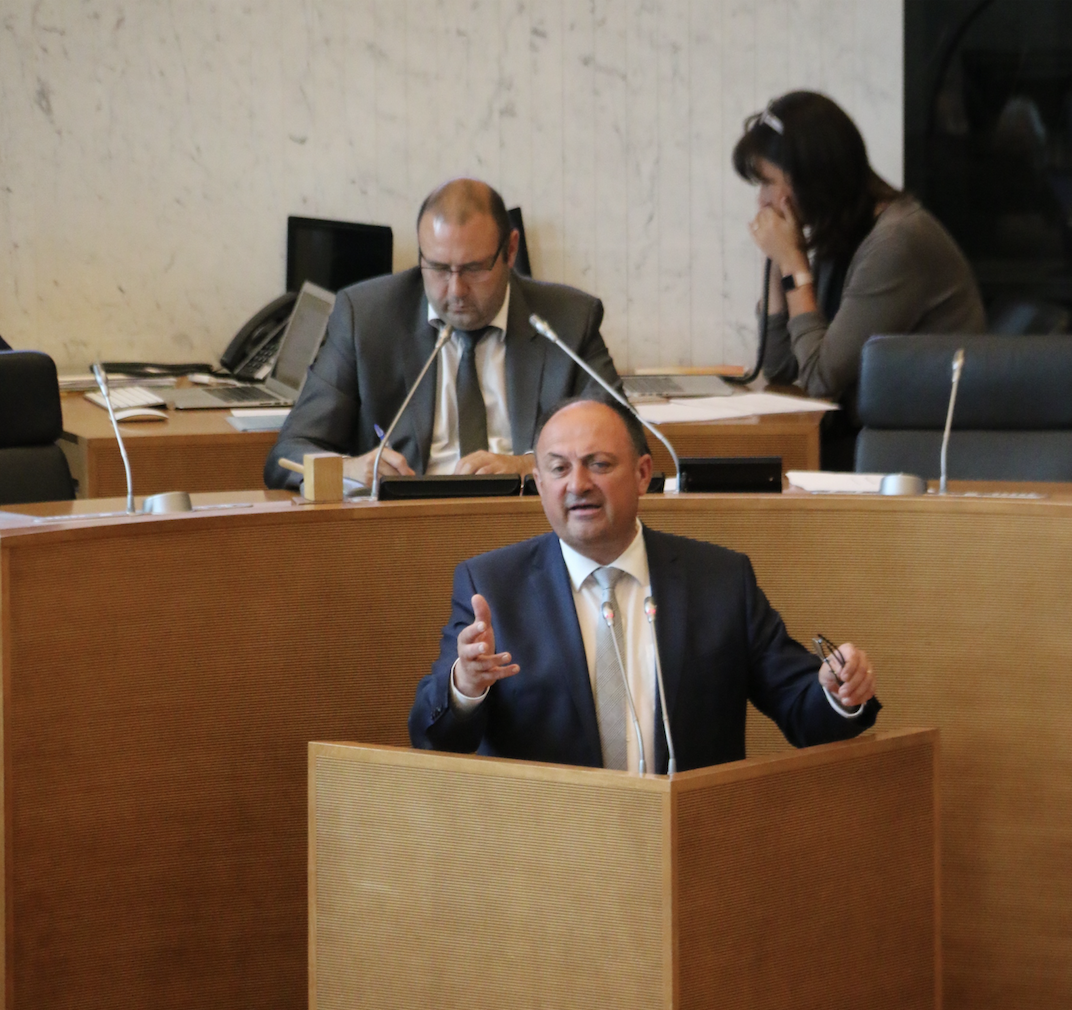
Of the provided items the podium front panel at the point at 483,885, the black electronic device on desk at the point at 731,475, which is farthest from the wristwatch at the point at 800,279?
the podium front panel at the point at 483,885

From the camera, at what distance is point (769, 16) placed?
4551 millimetres

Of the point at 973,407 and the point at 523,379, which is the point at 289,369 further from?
the point at 973,407

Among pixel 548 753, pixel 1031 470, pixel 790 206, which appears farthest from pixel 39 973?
pixel 790 206

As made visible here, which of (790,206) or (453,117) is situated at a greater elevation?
(453,117)

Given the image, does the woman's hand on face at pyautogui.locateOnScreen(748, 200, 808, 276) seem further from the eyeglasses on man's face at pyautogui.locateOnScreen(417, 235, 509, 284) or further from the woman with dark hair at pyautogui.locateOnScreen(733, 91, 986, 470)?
Answer: the eyeglasses on man's face at pyautogui.locateOnScreen(417, 235, 509, 284)

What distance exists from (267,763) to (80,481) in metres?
1.47

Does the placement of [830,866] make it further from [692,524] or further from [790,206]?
[790,206]

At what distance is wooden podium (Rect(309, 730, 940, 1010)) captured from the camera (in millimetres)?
1576

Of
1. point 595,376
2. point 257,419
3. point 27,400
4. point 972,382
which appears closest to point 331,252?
point 257,419

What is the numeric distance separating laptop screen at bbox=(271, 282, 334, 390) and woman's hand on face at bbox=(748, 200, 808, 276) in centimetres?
122

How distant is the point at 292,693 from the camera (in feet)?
7.34

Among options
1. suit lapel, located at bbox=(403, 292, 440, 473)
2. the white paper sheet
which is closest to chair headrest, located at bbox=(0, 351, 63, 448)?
suit lapel, located at bbox=(403, 292, 440, 473)

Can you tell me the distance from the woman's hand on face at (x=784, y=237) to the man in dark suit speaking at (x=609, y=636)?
199 cm

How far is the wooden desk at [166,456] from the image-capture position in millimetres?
3342
